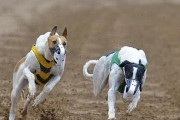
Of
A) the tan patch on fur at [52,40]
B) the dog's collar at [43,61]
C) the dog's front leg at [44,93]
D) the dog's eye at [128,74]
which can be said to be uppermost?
the tan patch on fur at [52,40]

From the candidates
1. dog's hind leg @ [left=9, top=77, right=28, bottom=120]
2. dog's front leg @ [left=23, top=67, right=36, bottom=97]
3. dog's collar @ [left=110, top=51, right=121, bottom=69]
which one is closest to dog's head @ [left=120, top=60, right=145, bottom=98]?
dog's collar @ [left=110, top=51, right=121, bottom=69]

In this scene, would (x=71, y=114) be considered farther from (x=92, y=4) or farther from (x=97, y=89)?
(x=92, y=4)

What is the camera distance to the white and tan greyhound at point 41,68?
24.7ft

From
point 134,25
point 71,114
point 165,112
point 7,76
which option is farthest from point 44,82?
point 134,25

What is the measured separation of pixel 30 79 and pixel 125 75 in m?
1.22

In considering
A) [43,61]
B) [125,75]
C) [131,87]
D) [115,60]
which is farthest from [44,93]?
[131,87]

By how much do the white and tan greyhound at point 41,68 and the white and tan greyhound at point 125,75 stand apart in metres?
0.67

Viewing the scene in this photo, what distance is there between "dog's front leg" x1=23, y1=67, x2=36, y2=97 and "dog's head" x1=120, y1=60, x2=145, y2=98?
3.74ft

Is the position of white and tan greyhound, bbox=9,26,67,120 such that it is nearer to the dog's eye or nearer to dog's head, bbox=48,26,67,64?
dog's head, bbox=48,26,67,64

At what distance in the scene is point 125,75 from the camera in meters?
7.32

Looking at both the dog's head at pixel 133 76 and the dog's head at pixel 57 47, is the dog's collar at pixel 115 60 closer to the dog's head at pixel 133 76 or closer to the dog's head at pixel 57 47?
the dog's head at pixel 133 76

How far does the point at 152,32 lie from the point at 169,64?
4218mm

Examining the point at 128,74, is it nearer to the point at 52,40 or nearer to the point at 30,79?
the point at 52,40

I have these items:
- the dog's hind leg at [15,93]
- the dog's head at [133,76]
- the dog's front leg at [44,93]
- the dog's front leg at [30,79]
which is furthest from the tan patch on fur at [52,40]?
the dog's head at [133,76]
